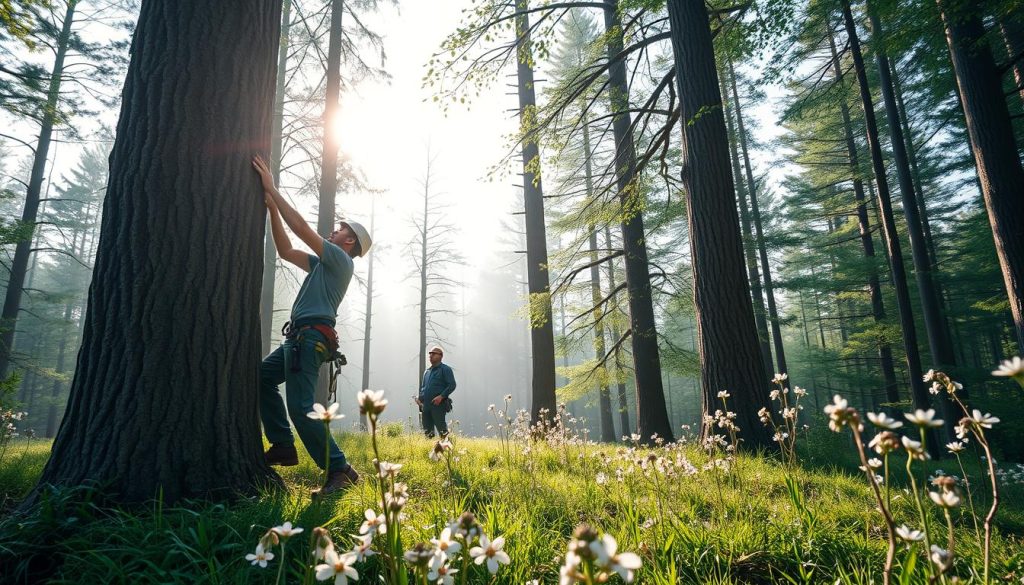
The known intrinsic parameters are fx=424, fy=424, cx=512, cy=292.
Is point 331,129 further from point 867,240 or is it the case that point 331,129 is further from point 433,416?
point 867,240

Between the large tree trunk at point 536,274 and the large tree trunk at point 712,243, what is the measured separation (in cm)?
220

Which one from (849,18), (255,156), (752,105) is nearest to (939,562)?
(255,156)

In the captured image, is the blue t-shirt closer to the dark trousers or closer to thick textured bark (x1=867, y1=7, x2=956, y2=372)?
the dark trousers

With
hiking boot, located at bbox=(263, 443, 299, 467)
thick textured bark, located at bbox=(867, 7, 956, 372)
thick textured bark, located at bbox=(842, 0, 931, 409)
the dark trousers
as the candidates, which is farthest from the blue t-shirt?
thick textured bark, located at bbox=(867, 7, 956, 372)

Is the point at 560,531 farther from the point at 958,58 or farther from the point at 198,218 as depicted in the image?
the point at 958,58

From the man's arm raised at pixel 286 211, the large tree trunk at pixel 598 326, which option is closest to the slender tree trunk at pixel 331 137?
the large tree trunk at pixel 598 326

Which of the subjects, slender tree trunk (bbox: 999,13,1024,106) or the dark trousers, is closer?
the dark trousers

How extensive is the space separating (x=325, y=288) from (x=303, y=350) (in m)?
0.52

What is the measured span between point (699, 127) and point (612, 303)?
517cm

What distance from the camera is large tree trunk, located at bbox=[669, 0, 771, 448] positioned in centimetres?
452

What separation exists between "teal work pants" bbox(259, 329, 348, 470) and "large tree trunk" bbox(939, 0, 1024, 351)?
8.86m

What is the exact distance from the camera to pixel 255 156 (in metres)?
2.91

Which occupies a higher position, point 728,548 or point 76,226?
point 76,226

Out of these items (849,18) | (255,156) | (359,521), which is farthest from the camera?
(849,18)
